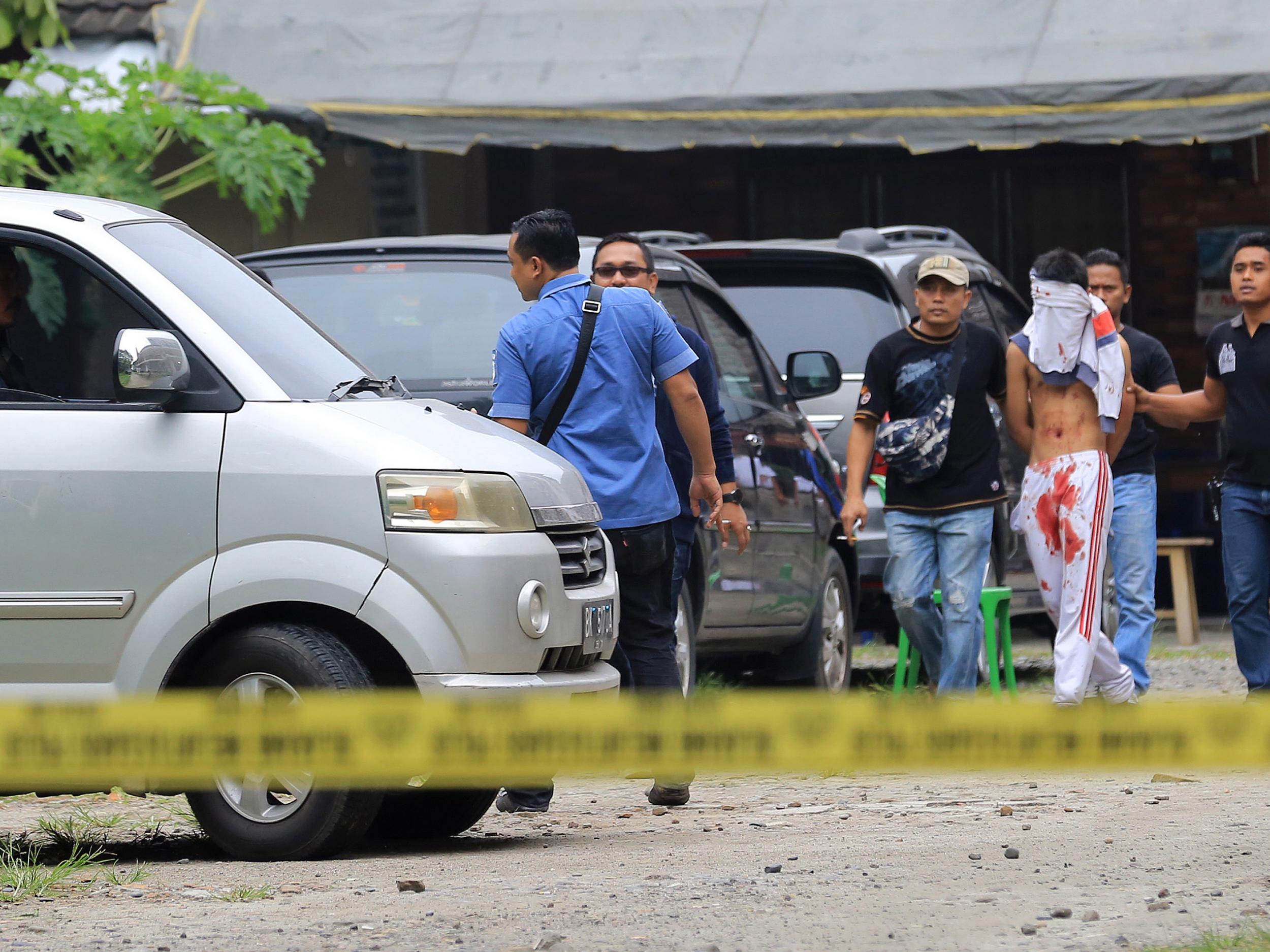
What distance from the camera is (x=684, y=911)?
15.7 ft

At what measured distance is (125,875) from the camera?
5582mm

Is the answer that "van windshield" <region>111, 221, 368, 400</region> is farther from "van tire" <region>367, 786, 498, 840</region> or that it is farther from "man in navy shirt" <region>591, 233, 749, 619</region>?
"man in navy shirt" <region>591, 233, 749, 619</region>

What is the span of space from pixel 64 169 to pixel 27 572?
24.3ft

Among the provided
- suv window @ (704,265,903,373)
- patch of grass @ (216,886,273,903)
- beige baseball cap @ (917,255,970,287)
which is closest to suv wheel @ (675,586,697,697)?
beige baseball cap @ (917,255,970,287)

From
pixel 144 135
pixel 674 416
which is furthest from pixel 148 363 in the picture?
pixel 144 135

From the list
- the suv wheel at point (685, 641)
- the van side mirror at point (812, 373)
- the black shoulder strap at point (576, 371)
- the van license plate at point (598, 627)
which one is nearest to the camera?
the van license plate at point (598, 627)

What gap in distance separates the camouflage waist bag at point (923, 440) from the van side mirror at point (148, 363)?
337cm

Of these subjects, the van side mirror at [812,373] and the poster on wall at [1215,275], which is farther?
the poster on wall at [1215,275]

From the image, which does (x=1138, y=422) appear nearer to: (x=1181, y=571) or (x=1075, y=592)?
(x=1075, y=592)

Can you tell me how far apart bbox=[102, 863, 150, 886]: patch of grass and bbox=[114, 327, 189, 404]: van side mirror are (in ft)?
3.94

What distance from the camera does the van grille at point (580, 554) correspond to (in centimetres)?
594

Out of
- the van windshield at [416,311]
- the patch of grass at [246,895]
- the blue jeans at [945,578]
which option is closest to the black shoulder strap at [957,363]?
the blue jeans at [945,578]

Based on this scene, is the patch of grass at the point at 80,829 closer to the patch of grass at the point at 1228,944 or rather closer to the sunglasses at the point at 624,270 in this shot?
the sunglasses at the point at 624,270

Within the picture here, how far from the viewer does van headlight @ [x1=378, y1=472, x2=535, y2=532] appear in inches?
220
